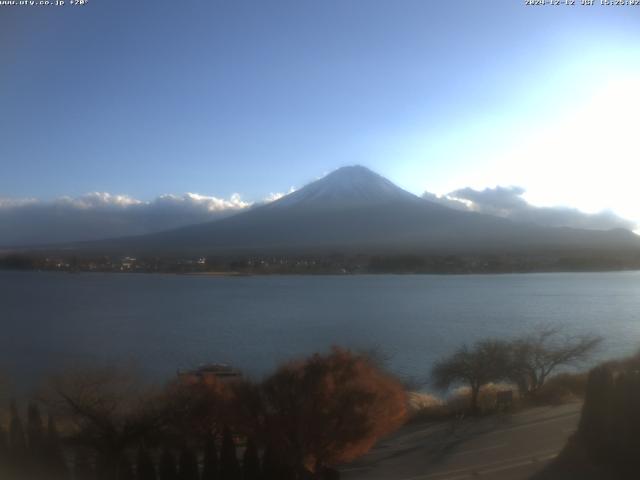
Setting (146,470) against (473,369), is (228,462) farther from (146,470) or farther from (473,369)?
(473,369)

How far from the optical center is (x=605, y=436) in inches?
188

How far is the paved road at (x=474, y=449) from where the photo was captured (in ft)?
16.3

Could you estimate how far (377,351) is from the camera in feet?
30.6

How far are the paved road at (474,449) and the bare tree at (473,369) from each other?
3.75 feet

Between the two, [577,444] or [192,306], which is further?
[192,306]

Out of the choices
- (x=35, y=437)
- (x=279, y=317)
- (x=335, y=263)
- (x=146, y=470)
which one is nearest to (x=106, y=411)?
(x=35, y=437)

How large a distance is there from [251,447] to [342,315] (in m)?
10.1

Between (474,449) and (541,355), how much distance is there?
4.12m

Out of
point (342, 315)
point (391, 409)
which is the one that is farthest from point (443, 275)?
point (391, 409)

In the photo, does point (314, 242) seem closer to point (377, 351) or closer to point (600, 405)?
point (377, 351)

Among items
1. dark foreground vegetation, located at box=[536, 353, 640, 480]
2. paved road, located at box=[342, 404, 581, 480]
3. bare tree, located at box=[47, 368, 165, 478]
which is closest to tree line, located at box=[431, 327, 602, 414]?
paved road, located at box=[342, 404, 581, 480]

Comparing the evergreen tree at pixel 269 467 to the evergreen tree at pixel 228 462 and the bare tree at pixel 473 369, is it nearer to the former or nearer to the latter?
the evergreen tree at pixel 228 462

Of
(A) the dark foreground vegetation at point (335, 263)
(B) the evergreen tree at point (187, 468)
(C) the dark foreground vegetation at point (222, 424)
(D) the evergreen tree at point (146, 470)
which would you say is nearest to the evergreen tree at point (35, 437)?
(C) the dark foreground vegetation at point (222, 424)

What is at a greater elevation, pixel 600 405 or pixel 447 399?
pixel 600 405
